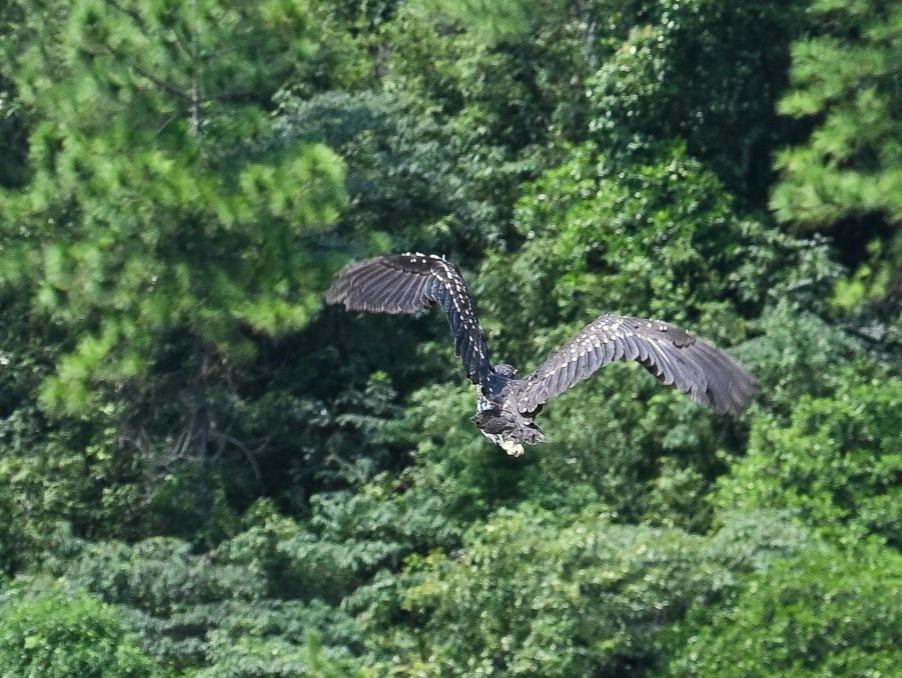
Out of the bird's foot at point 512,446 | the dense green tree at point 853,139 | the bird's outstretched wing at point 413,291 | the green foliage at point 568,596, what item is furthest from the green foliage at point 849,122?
the bird's foot at point 512,446

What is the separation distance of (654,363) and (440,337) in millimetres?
5319

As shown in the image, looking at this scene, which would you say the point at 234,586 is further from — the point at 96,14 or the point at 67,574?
the point at 96,14

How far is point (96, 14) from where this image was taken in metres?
11.8

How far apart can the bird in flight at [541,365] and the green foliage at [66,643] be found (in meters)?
2.38

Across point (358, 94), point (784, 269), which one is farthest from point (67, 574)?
point (784, 269)

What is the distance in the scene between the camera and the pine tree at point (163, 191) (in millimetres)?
11773

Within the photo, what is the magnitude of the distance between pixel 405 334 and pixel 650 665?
127 inches

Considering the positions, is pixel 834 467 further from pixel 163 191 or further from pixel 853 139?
pixel 163 191

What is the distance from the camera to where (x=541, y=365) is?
8.38 metres

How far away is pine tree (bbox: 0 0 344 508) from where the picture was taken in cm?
1177

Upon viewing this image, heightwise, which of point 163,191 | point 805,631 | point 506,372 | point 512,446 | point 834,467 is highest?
point 163,191

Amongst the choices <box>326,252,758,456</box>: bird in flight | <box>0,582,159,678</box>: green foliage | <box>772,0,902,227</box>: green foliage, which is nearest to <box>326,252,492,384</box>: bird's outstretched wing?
<box>326,252,758,456</box>: bird in flight

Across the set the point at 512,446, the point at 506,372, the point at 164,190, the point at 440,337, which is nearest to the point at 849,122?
the point at 440,337

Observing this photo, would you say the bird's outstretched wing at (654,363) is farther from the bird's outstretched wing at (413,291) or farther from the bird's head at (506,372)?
the bird's outstretched wing at (413,291)
